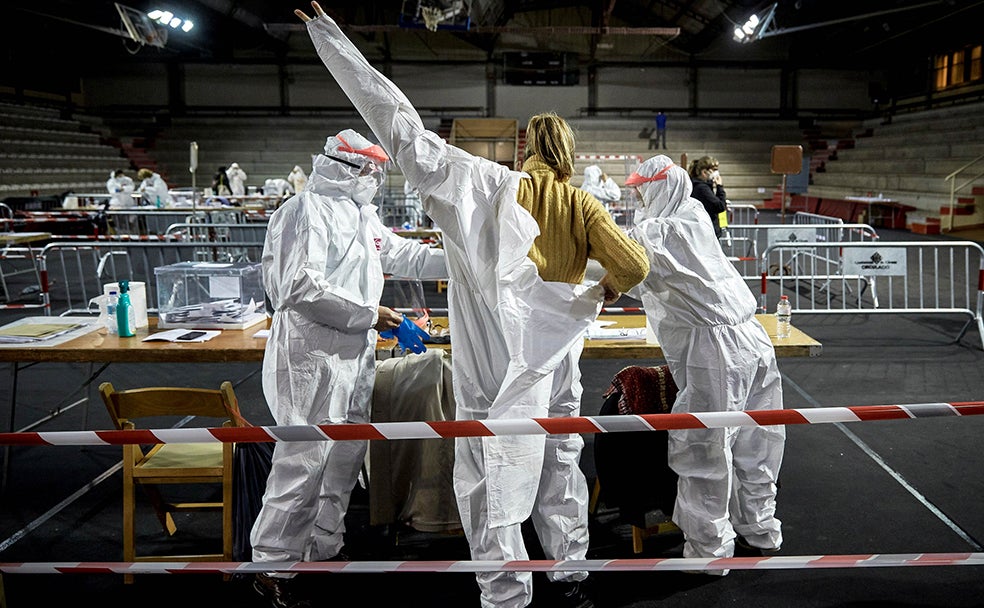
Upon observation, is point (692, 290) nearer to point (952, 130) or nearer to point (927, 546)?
point (927, 546)

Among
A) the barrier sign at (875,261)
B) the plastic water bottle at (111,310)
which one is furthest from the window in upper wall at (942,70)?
the plastic water bottle at (111,310)

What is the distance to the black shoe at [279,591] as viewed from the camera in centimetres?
285

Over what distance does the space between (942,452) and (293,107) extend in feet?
82.7

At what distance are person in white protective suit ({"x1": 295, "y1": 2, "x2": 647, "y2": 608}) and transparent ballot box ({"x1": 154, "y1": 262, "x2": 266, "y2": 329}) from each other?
6.20 feet

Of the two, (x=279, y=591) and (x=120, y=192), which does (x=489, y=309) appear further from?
(x=120, y=192)

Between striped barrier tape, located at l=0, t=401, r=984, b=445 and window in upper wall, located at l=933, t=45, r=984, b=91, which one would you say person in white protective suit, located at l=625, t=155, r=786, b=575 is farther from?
window in upper wall, located at l=933, t=45, r=984, b=91

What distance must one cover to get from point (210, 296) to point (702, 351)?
8.96 ft

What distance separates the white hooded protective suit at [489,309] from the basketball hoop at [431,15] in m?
10.6

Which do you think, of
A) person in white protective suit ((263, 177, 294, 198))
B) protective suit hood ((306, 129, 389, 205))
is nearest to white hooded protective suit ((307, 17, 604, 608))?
protective suit hood ((306, 129, 389, 205))

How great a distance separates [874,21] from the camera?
18.2m

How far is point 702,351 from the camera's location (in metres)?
2.94

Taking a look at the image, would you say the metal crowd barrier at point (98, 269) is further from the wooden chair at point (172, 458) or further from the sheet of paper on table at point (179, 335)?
the wooden chair at point (172, 458)

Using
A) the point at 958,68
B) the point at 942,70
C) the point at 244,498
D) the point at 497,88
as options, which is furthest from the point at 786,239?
the point at 497,88

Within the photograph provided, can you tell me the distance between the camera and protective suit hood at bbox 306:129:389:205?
9.63ft
